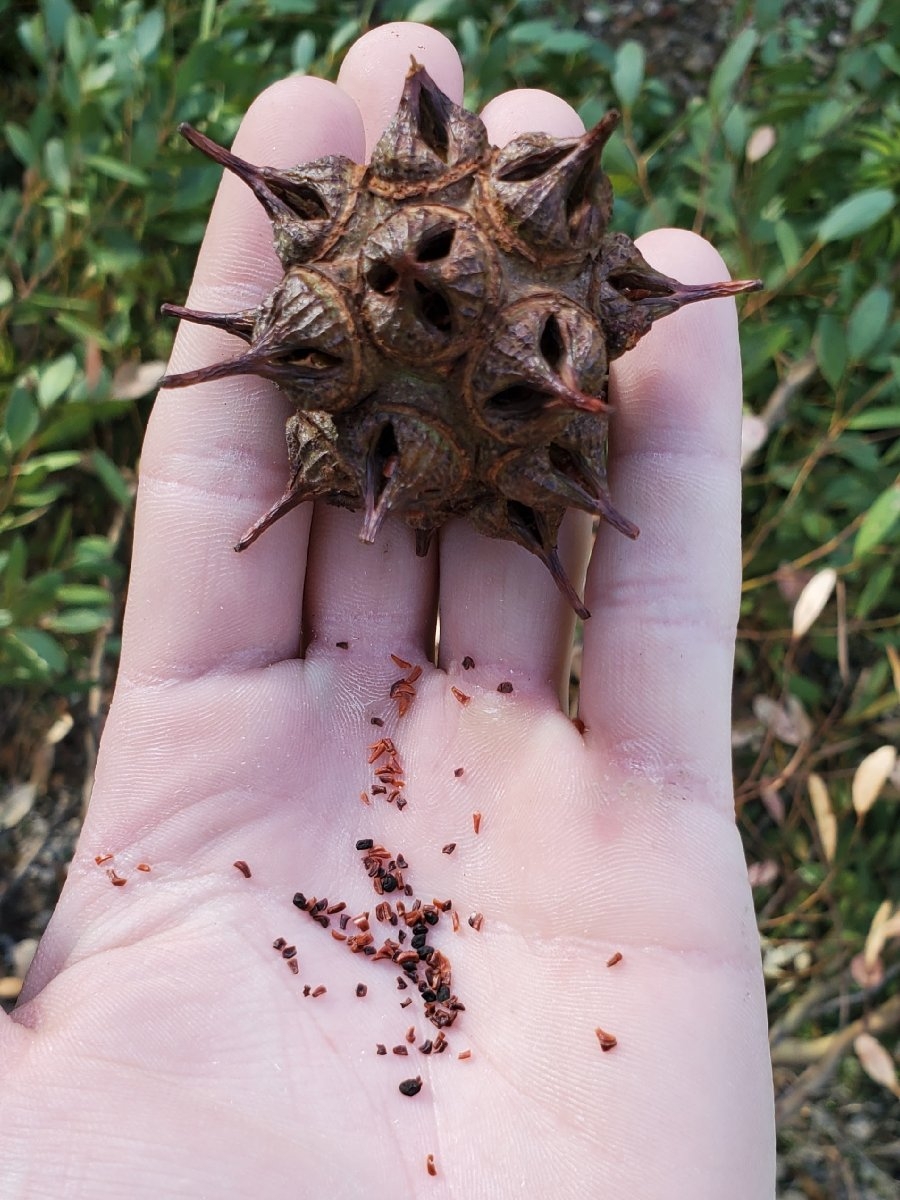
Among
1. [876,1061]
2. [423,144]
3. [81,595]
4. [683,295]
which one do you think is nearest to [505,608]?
[683,295]

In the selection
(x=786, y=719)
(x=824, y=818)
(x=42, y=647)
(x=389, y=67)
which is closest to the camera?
(x=389, y=67)

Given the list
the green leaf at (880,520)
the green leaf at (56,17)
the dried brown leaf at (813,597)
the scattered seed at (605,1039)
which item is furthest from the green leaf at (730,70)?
the scattered seed at (605,1039)

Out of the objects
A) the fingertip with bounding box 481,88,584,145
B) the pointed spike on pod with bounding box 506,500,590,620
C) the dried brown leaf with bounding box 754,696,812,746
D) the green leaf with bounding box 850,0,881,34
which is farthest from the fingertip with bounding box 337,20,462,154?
the dried brown leaf with bounding box 754,696,812,746

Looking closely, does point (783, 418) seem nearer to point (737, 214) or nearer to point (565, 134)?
point (737, 214)

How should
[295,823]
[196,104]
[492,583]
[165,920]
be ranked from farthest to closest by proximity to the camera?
[196,104], [492,583], [295,823], [165,920]

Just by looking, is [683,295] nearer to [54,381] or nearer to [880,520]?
[880,520]

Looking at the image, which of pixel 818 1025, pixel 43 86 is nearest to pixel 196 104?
pixel 43 86

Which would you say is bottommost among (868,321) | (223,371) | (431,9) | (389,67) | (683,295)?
(223,371)
